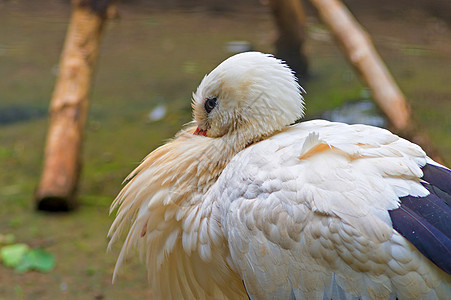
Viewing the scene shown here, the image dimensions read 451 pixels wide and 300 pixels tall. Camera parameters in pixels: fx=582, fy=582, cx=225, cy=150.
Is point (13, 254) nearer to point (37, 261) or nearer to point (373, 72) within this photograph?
point (37, 261)

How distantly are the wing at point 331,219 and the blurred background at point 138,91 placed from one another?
1.25 metres

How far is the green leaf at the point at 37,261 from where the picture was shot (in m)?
2.79

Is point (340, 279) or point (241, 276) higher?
point (340, 279)

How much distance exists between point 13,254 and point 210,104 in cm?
159

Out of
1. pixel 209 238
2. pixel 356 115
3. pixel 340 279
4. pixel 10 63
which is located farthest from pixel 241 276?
pixel 10 63

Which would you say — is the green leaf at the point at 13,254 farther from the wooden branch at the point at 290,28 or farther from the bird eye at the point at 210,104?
the wooden branch at the point at 290,28

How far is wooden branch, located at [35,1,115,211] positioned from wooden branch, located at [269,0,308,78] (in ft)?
3.67

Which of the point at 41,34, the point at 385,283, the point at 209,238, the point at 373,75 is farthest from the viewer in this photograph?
the point at 41,34

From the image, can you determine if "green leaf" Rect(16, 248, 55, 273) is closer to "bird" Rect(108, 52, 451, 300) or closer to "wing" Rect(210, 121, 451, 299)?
"bird" Rect(108, 52, 451, 300)

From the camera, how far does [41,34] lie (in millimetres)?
3775

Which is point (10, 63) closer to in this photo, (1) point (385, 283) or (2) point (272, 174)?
(2) point (272, 174)

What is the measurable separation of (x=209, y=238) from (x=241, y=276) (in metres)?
0.14

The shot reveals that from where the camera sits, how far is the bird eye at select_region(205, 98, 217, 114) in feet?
5.86

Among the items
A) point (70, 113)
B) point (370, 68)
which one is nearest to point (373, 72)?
point (370, 68)
